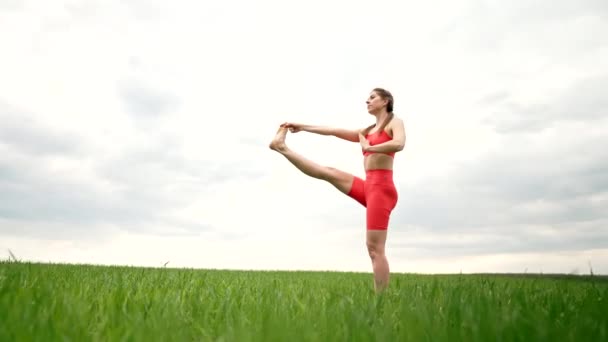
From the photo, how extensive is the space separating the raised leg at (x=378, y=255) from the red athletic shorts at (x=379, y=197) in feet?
0.24

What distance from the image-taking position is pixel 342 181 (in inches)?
219

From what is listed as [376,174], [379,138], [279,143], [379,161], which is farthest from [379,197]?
[279,143]

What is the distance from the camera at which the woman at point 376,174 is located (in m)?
5.28

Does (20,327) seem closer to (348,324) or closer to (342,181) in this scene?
(348,324)

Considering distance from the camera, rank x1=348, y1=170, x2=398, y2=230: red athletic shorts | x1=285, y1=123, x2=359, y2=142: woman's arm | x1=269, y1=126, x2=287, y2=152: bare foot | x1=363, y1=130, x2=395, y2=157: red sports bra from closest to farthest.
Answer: x1=348, y1=170, x2=398, y2=230: red athletic shorts → x1=363, y1=130, x2=395, y2=157: red sports bra → x1=269, y1=126, x2=287, y2=152: bare foot → x1=285, y1=123, x2=359, y2=142: woman's arm

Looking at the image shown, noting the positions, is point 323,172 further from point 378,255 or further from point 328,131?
point 378,255

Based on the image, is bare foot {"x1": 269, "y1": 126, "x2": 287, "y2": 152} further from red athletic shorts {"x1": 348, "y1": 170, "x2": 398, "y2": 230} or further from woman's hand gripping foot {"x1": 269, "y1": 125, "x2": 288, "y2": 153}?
red athletic shorts {"x1": 348, "y1": 170, "x2": 398, "y2": 230}

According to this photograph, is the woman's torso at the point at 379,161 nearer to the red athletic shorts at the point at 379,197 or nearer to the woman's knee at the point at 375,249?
the red athletic shorts at the point at 379,197

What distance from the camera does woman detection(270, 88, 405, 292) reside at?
17.3 ft

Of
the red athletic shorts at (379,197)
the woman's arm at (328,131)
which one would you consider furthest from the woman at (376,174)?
the woman's arm at (328,131)

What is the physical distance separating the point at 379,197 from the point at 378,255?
62 cm

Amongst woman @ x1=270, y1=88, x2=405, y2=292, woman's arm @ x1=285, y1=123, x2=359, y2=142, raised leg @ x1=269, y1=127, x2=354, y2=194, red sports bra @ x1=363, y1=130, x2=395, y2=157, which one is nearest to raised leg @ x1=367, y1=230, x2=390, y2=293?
woman @ x1=270, y1=88, x2=405, y2=292

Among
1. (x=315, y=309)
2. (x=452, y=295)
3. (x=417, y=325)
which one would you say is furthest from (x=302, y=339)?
(x=452, y=295)

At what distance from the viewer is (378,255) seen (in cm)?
535
